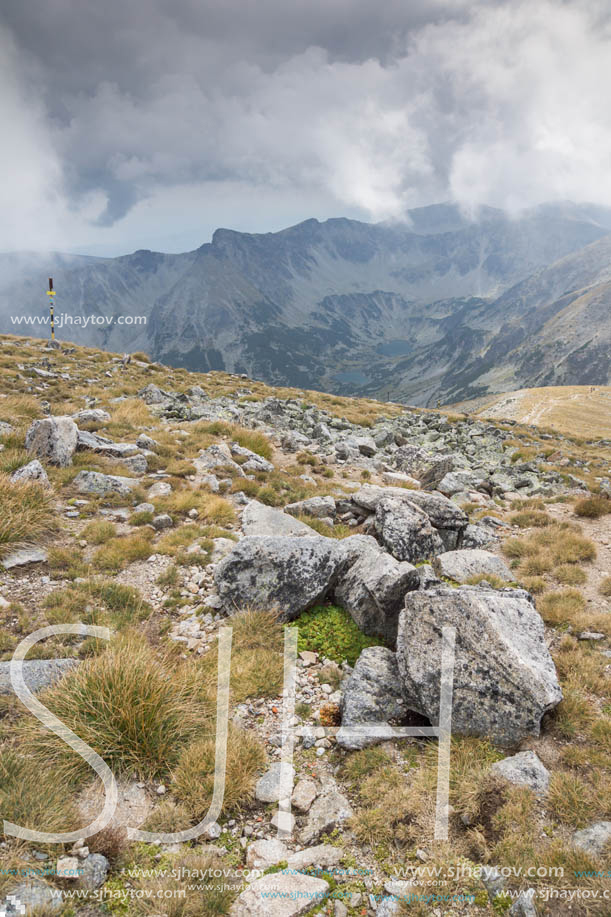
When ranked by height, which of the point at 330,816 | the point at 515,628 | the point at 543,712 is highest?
the point at 515,628

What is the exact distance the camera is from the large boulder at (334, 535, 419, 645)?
8.12 metres

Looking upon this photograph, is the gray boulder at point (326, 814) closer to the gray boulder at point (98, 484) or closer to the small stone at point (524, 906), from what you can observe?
the small stone at point (524, 906)

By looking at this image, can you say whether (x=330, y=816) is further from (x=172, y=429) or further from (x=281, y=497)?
(x=172, y=429)

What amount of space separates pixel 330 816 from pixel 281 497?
31.9 ft

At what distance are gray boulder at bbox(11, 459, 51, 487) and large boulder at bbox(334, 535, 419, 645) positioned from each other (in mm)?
8070

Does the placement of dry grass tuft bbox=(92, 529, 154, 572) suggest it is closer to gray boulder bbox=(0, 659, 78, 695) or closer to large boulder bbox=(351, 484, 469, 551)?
gray boulder bbox=(0, 659, 78, 695)

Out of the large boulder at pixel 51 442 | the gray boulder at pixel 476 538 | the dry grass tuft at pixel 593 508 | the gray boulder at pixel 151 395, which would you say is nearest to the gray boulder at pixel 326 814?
the gray boulder at pixel 476 538

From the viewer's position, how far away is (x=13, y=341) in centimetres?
3881

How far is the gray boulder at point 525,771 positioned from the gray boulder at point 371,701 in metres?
1.53

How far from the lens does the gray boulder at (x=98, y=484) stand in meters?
11.9

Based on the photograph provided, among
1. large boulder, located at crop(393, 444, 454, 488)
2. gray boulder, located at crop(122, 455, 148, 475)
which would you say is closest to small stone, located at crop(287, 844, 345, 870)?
gray boulder, located at crop(122, 455, 148, 475)

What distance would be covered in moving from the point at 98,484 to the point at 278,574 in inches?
259

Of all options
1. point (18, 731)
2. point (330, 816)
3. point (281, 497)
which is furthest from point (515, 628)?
point (281, 497)

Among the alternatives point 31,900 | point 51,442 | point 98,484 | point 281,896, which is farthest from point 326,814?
point 51,442
